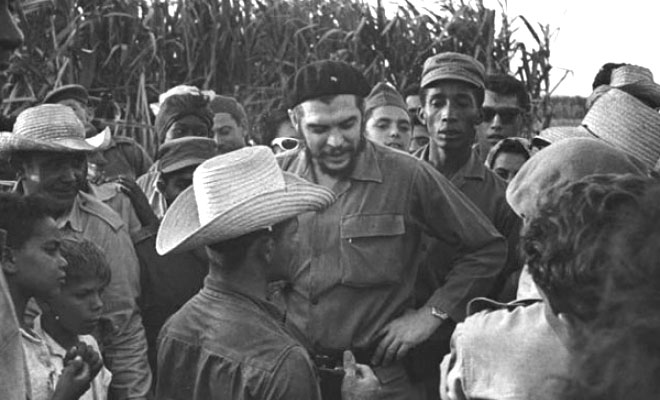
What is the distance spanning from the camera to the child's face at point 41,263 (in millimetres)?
5098

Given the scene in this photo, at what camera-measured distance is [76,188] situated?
20.2 ft

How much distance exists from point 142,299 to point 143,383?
1.90ft

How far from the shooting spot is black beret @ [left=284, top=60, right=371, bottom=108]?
6230 mm

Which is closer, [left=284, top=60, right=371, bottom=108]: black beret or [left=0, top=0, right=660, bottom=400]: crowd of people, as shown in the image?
[left=0, top=0, right=660, bottom=400]: crowd of people

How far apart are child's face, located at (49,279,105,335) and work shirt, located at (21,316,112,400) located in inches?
3.2

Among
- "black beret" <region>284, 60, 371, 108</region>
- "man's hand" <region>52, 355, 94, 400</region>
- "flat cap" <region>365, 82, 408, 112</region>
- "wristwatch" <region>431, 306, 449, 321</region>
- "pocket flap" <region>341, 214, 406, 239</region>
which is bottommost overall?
"wristwatch" <region>431, 306, 449, 321</region>

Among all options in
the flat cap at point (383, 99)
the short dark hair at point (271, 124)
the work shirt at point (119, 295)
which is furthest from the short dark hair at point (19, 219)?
the short dark hair at point (271, 124)

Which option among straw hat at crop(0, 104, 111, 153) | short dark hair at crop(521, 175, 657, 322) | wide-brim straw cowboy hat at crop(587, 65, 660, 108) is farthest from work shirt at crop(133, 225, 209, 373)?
short dark hair at crop(521, 175, 657, 322)

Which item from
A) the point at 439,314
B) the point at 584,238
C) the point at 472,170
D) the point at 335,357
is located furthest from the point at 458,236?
the point at 584,238

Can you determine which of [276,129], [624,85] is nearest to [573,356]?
[624,85]

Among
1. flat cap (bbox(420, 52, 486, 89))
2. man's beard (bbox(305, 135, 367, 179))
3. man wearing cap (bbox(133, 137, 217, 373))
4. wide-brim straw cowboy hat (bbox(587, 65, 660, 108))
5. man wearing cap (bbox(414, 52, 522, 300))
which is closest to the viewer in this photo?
man's beard (bbox(305, 135, 367, 179))

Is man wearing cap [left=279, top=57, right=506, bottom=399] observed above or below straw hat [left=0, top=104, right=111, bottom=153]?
below

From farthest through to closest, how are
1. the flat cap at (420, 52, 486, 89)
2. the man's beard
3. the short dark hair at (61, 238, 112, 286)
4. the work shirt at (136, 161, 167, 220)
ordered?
the work shirt at (136, 161, 167, 220) → the flat cap at (420, 52, 486, 89) → the man's beard → the short dark hair at (61, 238, 112, 286)

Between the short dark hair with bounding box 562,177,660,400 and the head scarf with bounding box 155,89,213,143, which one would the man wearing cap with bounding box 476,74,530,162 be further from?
the short dark hair with bounding box 562,177,660,400
